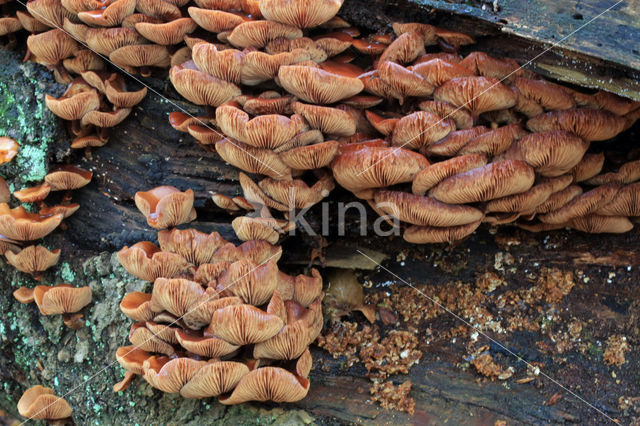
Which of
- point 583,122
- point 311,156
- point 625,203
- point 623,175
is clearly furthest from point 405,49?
point 625,203

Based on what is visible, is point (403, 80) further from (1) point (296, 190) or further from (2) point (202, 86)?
(2) point (202, 86)

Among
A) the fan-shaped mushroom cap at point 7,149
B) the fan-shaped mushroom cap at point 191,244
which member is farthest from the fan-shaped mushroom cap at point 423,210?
the fan-shaped mushroom cap at point 7,149

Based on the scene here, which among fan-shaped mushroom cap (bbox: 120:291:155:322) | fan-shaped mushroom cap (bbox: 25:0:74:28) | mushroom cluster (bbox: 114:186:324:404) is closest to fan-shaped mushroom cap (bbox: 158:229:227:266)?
mushroom cluster (bbox: 114:186:324:404)

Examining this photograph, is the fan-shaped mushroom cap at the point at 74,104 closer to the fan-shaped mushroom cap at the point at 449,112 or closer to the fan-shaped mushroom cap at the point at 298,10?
the fan-shaped mushroom cap at the point at 298,10

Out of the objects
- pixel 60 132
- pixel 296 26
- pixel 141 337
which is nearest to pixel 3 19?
pixel 60 132

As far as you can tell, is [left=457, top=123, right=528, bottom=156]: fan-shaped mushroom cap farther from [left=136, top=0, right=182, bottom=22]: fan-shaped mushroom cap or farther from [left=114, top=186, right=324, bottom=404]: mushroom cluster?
[left=136, top=0, right=182, bottom=22]: fan-shaped mushroom cap

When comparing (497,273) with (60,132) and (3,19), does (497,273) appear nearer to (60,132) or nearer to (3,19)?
(60,132)
